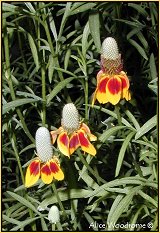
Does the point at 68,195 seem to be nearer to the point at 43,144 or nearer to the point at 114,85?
the point at 43,144

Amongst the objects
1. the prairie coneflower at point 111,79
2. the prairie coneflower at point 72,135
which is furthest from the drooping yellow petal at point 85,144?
the prairie coneflower at point 111,79

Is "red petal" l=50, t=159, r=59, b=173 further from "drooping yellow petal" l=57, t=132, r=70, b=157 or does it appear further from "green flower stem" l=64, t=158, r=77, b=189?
"green flower stem" l=64, t=158, r=77, b=189

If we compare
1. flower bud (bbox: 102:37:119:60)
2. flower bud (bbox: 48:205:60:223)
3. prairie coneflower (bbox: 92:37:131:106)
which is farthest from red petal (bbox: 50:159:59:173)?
flower bud (bbox: 102:37:119:60)

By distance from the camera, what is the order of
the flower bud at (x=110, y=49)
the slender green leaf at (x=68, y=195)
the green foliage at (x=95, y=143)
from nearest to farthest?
1. the flower bud at (x=110, y=49)
2. the green foliage at (x=95, y=143)
3. the slender green leaf at (x=68, y=195)

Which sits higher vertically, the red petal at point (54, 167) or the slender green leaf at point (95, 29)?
the slender green leaf at point (95, 29)

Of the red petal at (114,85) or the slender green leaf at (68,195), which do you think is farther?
the slender green leaf at (68,195)

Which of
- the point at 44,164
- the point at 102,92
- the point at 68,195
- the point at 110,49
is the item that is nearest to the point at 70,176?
the point at 68,195

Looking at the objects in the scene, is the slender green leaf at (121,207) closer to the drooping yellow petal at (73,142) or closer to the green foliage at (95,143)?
the green foliage at (95,143)
